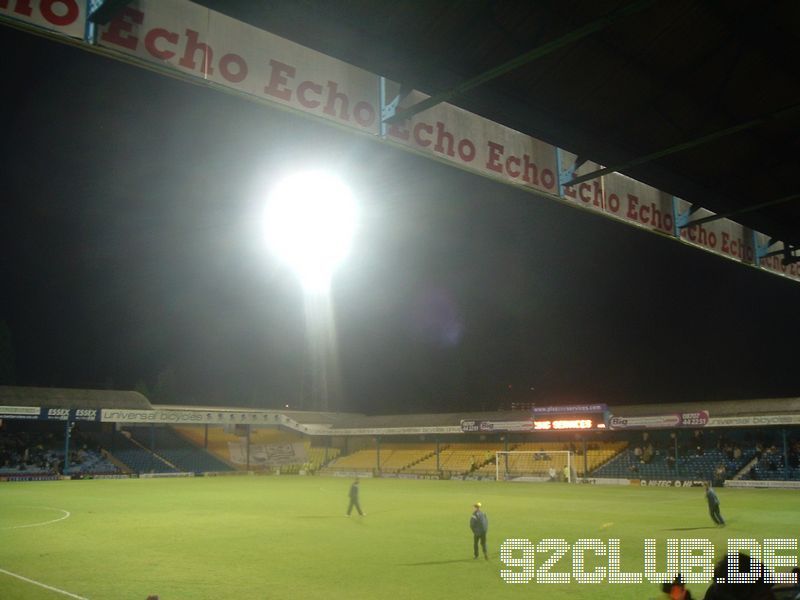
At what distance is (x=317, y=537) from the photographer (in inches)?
830

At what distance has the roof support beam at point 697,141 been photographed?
6189 mm

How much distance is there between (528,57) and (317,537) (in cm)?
1873

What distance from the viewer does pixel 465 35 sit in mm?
5531

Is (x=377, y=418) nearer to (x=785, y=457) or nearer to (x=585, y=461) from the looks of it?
(x=585, y=461)

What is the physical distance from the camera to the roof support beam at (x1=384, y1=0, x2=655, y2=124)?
15.8 ft

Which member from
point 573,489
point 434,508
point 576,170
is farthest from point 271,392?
point 576,170

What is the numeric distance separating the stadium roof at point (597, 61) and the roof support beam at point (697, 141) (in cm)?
1

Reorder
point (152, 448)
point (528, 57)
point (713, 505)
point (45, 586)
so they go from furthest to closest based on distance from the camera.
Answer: point (152, 448) → point (713, 505) → point (45, 586) → point (528, 57)

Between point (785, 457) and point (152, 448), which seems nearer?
point (785, 457)

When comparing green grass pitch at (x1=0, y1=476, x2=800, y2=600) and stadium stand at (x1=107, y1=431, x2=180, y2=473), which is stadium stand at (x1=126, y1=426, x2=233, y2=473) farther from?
green grass pitch at (x1=0, y1=476, x2=800, y2=600)

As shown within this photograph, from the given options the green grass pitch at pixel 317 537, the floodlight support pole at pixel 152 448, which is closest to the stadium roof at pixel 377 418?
the floodlight support pole at pixel 152 448

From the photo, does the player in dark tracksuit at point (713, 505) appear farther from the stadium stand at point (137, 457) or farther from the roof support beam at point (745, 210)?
the stadium stand at point (137, 457)

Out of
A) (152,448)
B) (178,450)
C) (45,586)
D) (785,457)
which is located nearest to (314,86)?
(45,586)

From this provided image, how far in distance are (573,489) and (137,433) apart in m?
42.8
